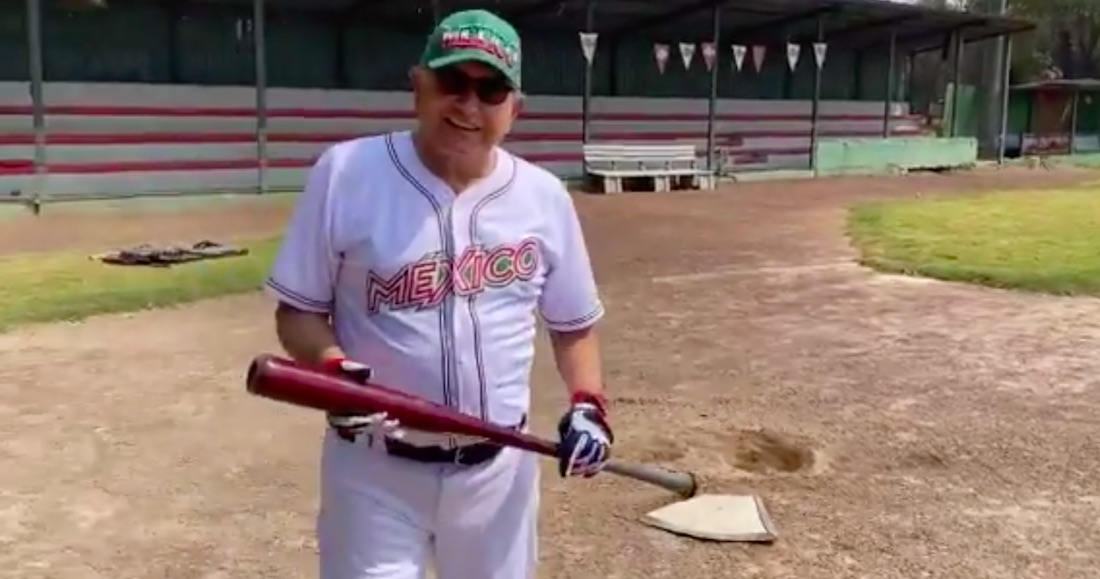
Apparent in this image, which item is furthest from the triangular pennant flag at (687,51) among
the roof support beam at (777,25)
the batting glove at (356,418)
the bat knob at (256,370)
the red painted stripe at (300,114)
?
the bat knob at (256,370)

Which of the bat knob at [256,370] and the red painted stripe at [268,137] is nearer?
the bat knob at [256,370]

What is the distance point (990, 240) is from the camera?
12539 millimetres

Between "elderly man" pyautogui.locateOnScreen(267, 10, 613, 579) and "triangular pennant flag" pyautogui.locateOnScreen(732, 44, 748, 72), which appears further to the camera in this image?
"triangular pennant flag" pyautogui.locateOnScreen(732, 44, 748, 72)

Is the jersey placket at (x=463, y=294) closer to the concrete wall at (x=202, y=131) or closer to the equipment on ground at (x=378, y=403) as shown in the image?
the equipment on ground at (x=378, y=403)

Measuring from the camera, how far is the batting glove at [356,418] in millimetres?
2018

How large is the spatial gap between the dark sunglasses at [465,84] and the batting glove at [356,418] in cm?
50

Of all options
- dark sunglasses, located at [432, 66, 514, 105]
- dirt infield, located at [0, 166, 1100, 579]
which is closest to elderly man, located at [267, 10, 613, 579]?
dark sunglasses, located at [432, 66, 514, 105]

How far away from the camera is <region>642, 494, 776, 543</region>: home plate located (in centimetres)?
409

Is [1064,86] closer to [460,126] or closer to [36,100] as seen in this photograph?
[36,100]

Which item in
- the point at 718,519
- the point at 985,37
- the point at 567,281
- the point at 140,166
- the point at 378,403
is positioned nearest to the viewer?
the point at 378,403

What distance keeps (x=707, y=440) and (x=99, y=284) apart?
5434 millimetres

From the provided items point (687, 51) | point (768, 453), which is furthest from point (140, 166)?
point (768, 453)

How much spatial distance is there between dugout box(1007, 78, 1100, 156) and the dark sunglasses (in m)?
32.1

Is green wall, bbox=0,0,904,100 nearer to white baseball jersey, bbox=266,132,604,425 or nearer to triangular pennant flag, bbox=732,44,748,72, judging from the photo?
triangular pennant flag, bbox=732,44,748,72
